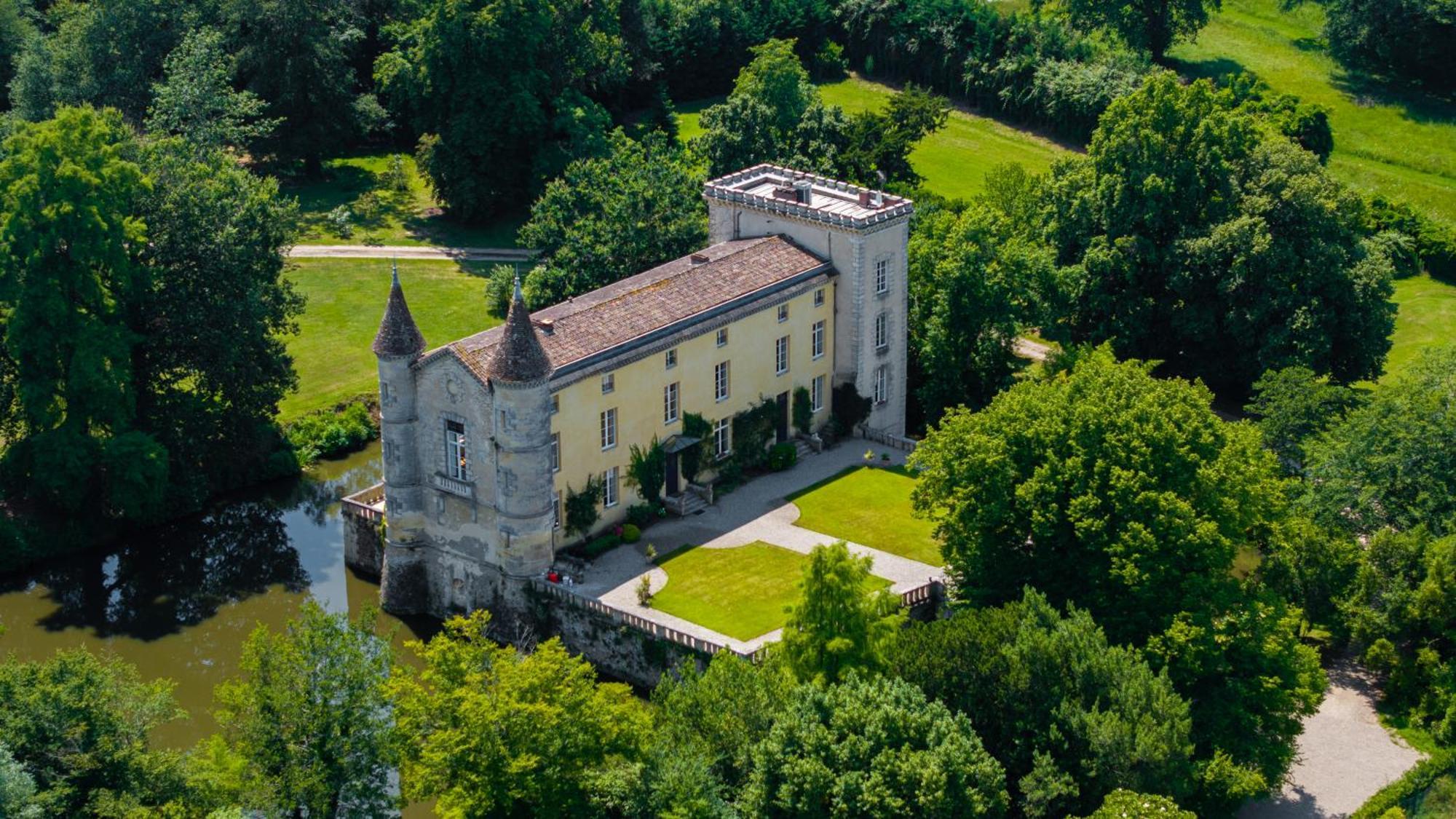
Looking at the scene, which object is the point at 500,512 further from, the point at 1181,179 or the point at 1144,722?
the point at 1181,179

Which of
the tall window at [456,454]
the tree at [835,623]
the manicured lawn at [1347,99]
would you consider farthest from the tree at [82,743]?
the manicured lawn at [1347,99]

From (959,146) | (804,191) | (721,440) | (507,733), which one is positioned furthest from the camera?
(959,146)

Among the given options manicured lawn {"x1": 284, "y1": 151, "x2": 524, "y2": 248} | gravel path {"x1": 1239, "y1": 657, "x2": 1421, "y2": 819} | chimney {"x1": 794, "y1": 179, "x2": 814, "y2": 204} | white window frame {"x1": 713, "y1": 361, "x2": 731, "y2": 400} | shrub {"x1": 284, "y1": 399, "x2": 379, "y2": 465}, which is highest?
chimney {"x1": 794, "y1": 179, "x2": 814, "y2": 204}

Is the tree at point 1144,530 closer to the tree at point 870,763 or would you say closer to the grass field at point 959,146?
the tree at point 870,763

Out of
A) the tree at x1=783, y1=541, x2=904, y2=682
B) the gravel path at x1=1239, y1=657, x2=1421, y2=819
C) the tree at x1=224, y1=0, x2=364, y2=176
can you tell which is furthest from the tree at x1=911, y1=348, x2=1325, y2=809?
the tree at x1=224, y1=0, x2=364, y2=176

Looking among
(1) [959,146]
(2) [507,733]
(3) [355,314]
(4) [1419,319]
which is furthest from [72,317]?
(4) [1419,319]

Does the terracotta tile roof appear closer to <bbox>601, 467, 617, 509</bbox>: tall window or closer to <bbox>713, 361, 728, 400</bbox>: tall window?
<bbox>713, 361, 728, 400</bbox>: tall window

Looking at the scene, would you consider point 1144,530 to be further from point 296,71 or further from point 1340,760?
point 296,71
